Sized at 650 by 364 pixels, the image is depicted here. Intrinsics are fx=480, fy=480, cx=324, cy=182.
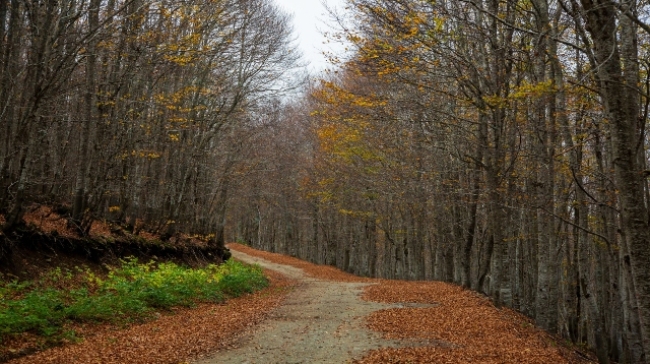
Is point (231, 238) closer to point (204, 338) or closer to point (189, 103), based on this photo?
point (189, 103)

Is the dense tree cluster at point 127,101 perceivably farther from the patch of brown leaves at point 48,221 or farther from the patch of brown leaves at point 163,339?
the patch of brown leaves at point 163,339

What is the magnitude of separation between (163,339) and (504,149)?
32.4 ft

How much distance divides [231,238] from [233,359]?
6198 cm

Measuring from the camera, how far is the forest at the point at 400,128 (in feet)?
30.0

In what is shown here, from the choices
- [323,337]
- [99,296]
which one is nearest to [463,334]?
[323,337]

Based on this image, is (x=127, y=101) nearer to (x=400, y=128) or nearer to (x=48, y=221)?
(x=48, y=221)

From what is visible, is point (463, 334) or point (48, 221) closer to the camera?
point (463, 334)

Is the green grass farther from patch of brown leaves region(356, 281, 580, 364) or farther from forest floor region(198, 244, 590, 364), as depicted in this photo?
patch of brown leaves region(356, 281, 580, 364)

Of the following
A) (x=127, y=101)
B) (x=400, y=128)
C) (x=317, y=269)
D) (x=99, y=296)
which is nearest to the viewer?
(x=99, y=296)

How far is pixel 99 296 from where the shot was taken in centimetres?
1011

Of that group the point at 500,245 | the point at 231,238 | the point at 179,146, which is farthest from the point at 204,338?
the point at 231,238

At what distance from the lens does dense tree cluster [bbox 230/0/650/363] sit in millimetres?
5816

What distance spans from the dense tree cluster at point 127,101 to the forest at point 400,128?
11cm

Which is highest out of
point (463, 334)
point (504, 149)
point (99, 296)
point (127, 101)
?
point (127, 101)
